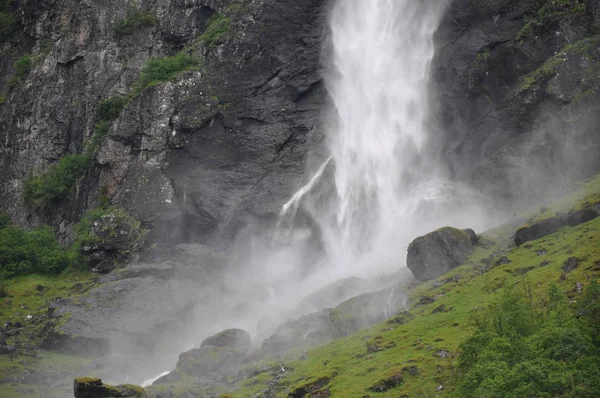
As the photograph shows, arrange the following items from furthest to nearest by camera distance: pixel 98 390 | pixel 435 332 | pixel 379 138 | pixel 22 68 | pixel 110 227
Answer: pixel 22 68, pixel 379 138, pixel 110 227, pixel 98 390, pixel 435 332

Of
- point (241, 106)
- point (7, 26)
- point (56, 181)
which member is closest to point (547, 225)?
point (241, 106)

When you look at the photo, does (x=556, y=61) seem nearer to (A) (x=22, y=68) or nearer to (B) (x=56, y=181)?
(B) (x=56, y=181)

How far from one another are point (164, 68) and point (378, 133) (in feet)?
110

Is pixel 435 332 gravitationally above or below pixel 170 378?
below

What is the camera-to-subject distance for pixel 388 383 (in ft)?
124

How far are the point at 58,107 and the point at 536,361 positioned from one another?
92.3m

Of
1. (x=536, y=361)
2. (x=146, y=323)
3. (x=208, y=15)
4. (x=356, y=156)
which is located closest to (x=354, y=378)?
(x=536, y=361)

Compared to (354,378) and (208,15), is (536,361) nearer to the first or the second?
→ (354,378)

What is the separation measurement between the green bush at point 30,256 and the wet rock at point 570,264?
6249cm

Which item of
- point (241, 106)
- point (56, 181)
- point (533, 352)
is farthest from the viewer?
point (56, 181)

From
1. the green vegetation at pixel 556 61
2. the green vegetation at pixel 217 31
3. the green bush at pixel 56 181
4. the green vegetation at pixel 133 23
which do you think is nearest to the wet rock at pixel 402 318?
the green vegetation at pixel 556 61

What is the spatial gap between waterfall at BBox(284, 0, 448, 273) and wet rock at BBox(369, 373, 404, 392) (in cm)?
3019

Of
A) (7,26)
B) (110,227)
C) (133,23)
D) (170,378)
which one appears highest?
(7,26)

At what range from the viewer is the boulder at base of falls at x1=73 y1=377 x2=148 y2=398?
4328cm
